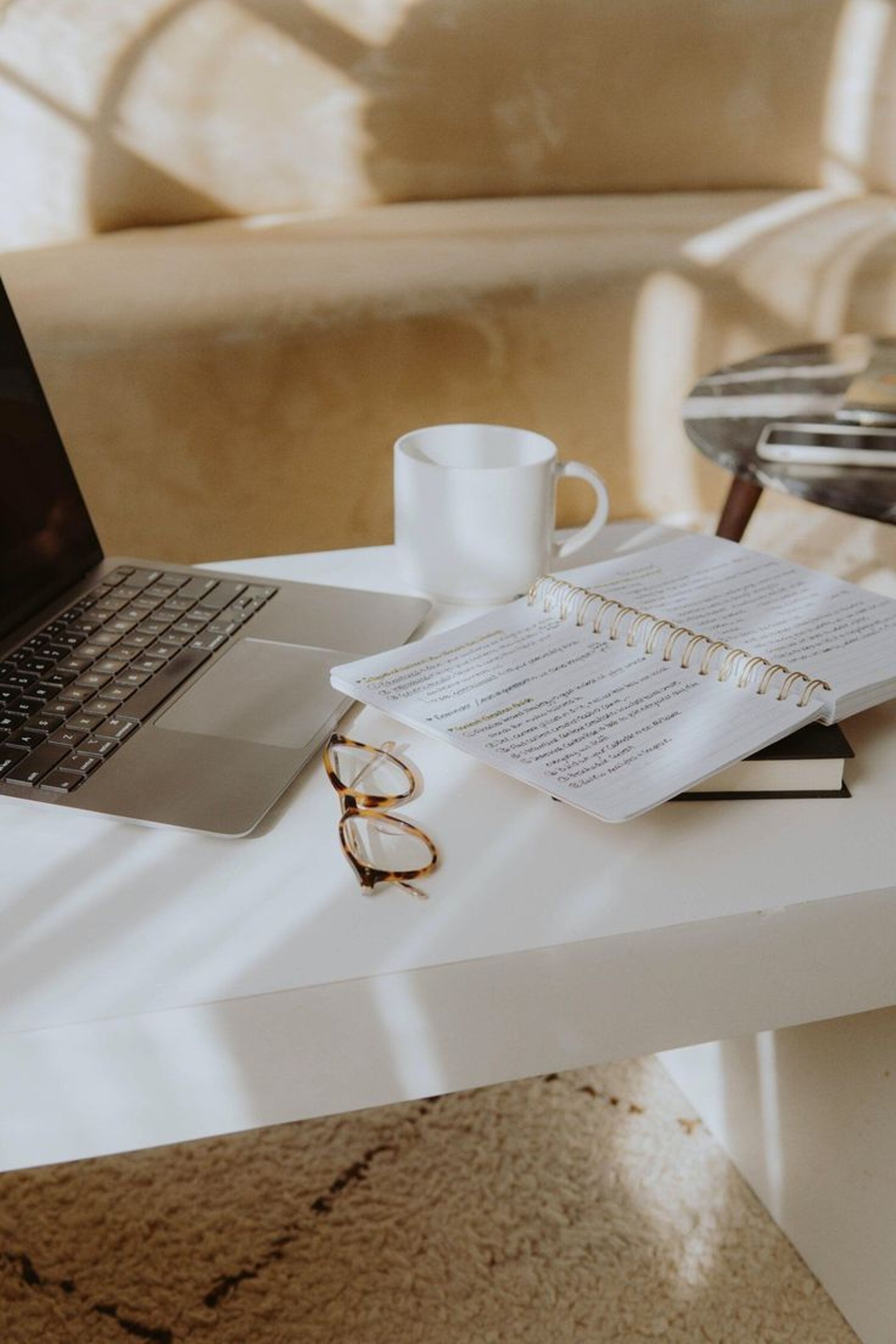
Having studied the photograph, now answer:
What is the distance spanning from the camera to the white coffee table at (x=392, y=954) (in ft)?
1.49

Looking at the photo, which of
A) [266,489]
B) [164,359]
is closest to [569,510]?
[266,489]

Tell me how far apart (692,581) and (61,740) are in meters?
0.38

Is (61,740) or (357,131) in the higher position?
(357,131)

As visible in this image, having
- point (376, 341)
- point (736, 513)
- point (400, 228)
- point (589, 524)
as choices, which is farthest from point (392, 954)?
point (400, 228)

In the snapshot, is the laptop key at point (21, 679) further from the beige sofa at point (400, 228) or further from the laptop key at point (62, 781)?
the beige sofa at point (400, 228)

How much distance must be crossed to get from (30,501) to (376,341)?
35.4 inches

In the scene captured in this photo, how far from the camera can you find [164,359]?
4.85 ft

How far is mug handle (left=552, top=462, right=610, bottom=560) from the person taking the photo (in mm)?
763

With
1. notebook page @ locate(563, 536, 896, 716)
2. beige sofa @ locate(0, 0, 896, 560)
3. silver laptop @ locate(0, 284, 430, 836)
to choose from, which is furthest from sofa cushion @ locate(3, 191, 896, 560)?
notebook page @ locate(563, 536, 896, 716)

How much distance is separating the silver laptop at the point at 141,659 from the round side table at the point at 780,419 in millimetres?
421

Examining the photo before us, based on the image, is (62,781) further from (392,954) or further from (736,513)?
(736,513)

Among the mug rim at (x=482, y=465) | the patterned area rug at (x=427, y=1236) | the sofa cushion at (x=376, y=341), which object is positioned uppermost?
the mug rim at (x=482, y=465)

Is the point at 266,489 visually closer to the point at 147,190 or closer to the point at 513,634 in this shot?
the point at 147,190

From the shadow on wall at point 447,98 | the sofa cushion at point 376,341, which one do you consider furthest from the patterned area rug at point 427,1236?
the shadow on wall at point 447,98
